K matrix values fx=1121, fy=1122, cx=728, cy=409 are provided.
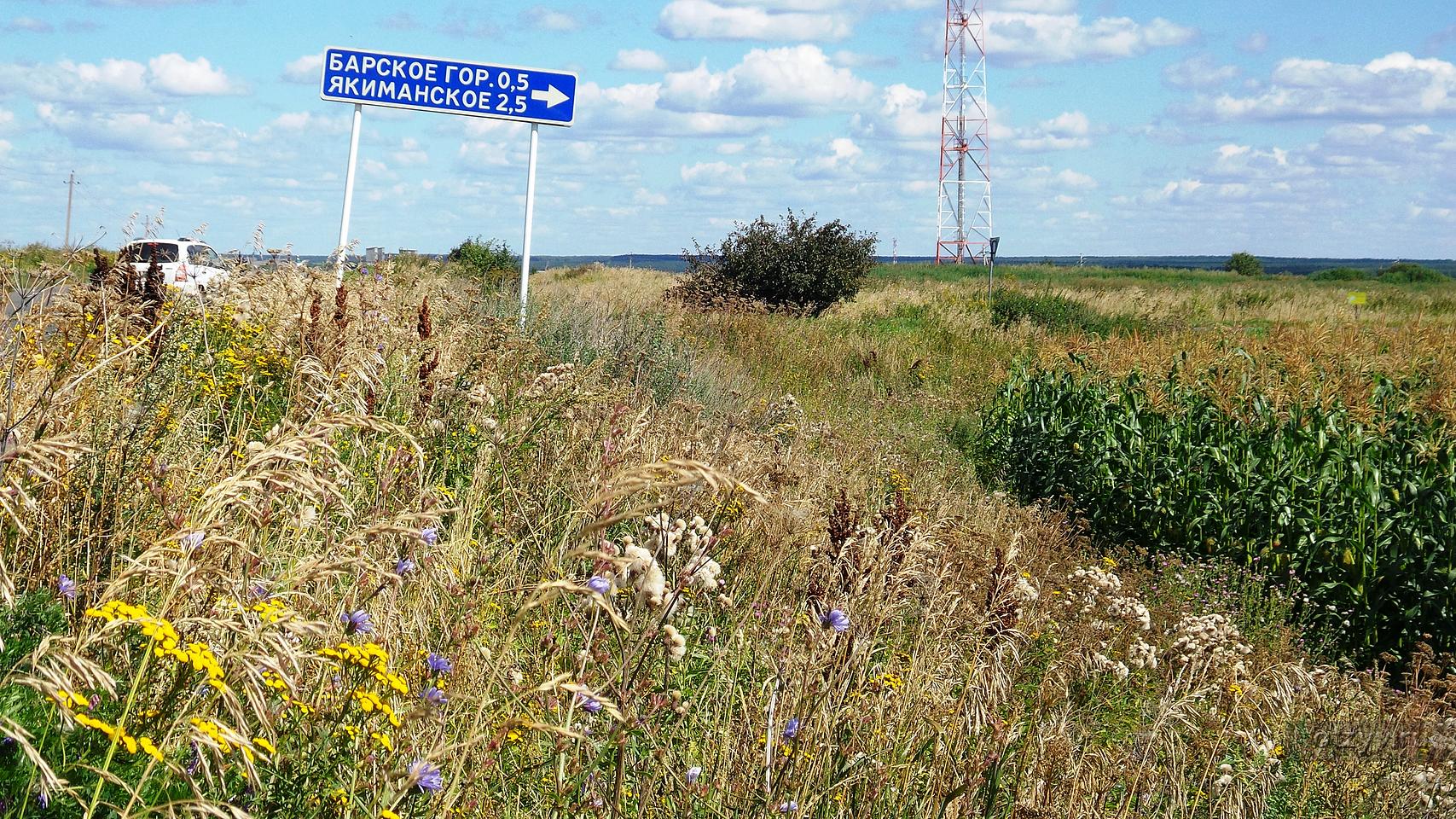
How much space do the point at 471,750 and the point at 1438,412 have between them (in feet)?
28.9

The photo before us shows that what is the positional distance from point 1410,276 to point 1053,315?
49117 millimetres

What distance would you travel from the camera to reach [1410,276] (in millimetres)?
64062

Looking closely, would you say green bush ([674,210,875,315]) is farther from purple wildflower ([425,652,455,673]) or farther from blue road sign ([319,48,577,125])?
purple wildflower ([425,652,455,673])

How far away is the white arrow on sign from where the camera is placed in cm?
1254

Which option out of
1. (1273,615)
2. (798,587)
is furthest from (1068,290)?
(798,587)

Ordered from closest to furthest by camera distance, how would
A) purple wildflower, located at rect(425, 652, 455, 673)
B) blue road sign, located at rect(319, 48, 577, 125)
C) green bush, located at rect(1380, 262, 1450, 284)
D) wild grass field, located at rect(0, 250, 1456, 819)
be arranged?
wild grass field, located at rect(0, 250, 1456, 819)
purple wildflower, located at rect(425, 652, 455, 673)
blue road sign, located at rect(319, 48, 577, 125)
green bush, located at rect(1380, 262, 1450, 284)

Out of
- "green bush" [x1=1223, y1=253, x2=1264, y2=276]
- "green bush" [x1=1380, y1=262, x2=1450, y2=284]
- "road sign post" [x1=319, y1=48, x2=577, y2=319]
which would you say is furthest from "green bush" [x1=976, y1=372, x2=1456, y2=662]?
"green bush" [x1=1223, y1=253, x2=1264, y2=276]

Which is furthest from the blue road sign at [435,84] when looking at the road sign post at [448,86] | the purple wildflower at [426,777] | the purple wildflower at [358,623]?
the purple wildflower at [426,777]

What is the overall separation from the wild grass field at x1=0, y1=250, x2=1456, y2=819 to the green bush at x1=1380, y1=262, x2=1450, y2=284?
58379mm

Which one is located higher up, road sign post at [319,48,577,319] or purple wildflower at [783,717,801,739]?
road sign post at [319,48,577,319]

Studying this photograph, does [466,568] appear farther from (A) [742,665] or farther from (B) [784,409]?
(B) [784,409]

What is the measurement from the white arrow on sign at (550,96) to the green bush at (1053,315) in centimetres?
1434

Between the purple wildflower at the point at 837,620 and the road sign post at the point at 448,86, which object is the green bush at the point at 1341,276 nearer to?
the road sign post at the point at 448,86

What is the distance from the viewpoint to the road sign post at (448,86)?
12.2 metres
